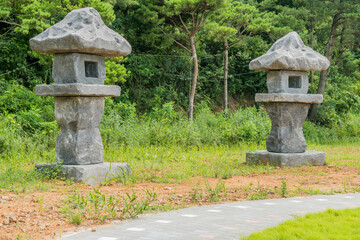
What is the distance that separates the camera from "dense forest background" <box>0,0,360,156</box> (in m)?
12.9

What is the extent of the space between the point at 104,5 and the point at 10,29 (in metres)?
3.75

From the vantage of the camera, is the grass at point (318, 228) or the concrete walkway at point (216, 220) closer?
the grass at point (318, 228)

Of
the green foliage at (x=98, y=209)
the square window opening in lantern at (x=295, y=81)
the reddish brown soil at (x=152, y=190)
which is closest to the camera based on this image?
the reddish brown soil at (x=152, y=190)

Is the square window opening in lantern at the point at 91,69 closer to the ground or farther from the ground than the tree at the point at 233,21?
closer to the ground

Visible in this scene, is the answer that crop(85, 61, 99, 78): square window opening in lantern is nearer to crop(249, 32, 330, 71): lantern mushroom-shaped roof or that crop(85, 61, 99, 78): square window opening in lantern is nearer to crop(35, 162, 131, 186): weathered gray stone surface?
crop(35, 162, 131, 186): weathered gray stone surface

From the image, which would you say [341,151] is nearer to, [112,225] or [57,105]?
[57,105]

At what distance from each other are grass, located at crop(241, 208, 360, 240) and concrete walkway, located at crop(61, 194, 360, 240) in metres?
0.23

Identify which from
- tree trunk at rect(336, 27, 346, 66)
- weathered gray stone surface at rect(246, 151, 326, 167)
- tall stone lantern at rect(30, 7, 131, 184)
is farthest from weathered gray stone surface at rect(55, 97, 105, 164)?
tree trunk at rect(336, 27, 346, 66)

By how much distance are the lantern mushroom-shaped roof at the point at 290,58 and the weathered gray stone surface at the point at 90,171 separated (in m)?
4.21

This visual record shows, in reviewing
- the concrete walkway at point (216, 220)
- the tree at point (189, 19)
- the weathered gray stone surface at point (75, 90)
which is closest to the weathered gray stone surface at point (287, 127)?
the concrete walkway at point (216, 220)

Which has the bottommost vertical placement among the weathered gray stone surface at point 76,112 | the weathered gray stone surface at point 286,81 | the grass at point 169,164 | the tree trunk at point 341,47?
the grass at point 169,164

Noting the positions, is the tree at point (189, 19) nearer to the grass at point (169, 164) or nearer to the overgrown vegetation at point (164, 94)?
the overgrown vegetation at point (164, 94)

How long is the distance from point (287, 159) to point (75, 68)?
516 cm

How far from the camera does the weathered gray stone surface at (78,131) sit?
793cm
